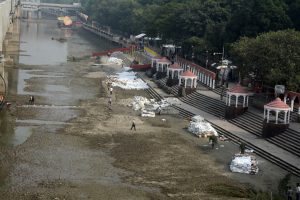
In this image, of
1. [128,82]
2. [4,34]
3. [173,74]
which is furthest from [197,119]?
[4,34]

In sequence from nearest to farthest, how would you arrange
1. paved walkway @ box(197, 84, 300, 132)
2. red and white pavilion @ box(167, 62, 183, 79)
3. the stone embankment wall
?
paved walkway @ box(197, 84, 300, 132), red and white pavilion @ box(167, 62, 183, 79), the stone embankment wall

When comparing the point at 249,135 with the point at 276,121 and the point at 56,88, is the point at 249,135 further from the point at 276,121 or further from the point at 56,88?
the point at 56,88

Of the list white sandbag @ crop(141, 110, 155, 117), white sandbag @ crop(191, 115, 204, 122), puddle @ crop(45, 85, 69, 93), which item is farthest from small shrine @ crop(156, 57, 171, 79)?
white sandbag @ crop(191, 115, 204, 122)

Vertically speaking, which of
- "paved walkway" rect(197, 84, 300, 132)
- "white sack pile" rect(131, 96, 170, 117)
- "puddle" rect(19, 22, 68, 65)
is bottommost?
"puddle" rect(19, 22, 68, 65)

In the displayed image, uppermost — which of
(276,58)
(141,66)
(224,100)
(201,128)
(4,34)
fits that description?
(276,58)

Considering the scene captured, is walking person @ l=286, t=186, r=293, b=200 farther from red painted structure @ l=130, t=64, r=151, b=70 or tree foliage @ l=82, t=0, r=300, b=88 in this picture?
red painted structure @ l=130, t=64, r=151, b=70

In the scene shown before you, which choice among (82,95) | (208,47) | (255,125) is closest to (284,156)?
(255,125)
